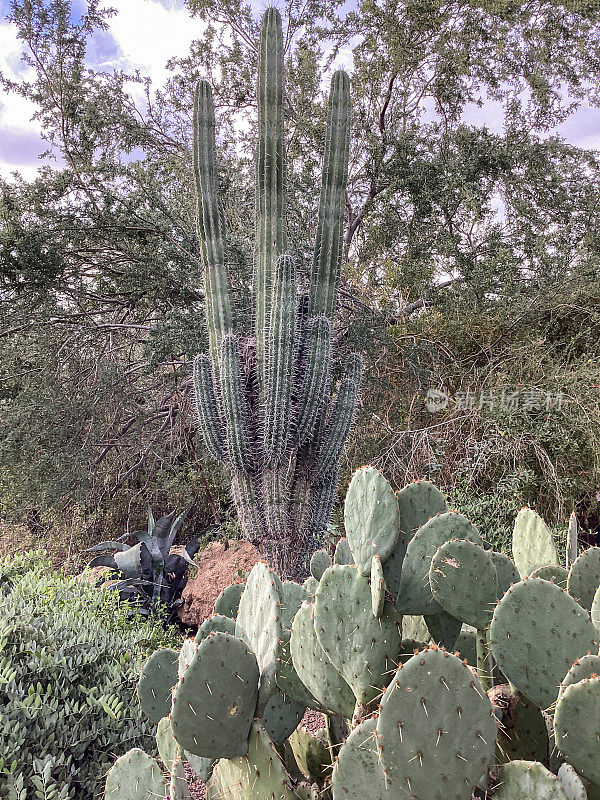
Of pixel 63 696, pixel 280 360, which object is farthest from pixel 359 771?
pixel 280 360

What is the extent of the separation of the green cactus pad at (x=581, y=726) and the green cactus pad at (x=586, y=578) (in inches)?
17.9

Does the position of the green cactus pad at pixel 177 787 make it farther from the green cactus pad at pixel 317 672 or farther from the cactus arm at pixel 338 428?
the cactus arm at pixel 338 428

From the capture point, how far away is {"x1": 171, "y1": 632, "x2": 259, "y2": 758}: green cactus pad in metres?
0.97

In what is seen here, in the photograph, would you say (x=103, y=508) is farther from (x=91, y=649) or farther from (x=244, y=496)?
(x=91, y=649)

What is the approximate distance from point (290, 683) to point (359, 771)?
375mm

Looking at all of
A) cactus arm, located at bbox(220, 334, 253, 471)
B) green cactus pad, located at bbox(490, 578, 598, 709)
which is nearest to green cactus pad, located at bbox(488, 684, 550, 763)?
green cactus pad, located at bbox(490, 578, 598, 709)

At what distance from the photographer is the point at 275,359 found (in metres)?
3.98

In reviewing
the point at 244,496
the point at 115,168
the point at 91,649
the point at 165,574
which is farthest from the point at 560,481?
the point at 115,168

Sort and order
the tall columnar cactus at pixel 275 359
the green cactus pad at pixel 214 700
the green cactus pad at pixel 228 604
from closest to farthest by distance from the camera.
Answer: the green cactus pad at pixel 214 700 < the green cactus pad at pixel 228 604 < the tall columnar cactus at pixel 275 359

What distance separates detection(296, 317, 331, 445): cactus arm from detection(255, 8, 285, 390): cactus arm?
38 cm

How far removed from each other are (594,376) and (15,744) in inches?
184

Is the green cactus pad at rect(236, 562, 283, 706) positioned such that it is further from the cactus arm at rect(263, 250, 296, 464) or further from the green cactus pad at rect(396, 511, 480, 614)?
the cactus arm at rect(263, 250, 296, 464)

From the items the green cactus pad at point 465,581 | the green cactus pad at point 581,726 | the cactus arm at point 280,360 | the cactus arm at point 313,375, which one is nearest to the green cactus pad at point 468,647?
the green cactus pad at point 465,581

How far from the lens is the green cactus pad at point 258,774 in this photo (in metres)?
0.98
